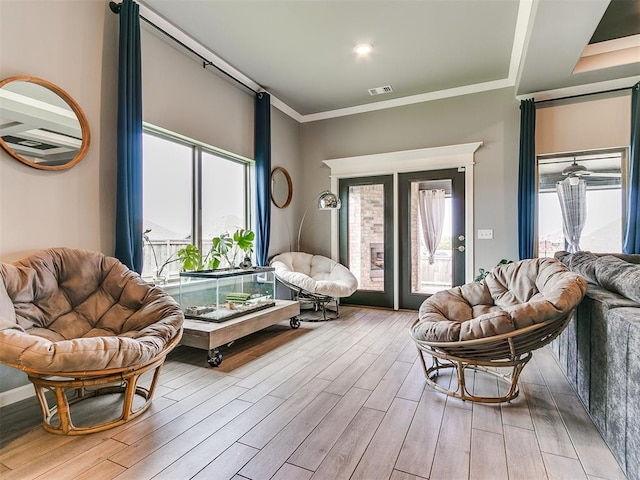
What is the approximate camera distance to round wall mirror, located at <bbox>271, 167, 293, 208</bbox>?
4.89 meters

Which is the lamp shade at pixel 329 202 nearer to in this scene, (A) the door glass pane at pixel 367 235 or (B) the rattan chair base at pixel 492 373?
(A) the door glass pane at pixel 367 235

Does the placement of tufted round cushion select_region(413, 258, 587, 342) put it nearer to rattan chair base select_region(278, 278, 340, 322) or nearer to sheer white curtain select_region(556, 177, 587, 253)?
rattan chair base select_region(278, 278, 340, 322)

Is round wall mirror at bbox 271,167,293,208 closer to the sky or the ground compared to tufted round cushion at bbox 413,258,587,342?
closer to the sky

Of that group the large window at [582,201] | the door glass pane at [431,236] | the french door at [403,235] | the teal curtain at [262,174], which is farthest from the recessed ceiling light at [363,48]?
the large window at [582,201]

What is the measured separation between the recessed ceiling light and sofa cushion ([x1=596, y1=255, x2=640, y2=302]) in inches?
111

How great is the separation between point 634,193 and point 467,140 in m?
1.82

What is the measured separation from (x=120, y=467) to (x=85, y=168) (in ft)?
6.78

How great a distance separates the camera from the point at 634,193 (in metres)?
3.54

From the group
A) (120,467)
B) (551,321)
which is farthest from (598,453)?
(120,467)

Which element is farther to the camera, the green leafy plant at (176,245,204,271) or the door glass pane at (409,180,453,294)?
the door glass pane at (409,180,453,294)

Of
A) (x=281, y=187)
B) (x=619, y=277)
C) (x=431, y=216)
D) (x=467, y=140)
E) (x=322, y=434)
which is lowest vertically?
(x=322, y=434)

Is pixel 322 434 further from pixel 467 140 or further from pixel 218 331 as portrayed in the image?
pixel 467 140

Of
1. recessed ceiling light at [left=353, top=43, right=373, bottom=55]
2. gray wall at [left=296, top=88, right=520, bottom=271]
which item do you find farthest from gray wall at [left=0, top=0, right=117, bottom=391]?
gray wall at [left=296, top=88, right=520, bottom=271]

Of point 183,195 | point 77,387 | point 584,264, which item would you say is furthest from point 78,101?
point 584,264
